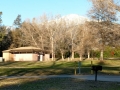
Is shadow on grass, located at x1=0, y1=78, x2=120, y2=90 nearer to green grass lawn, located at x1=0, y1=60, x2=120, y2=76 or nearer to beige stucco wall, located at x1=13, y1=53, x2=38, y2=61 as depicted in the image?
green grass lawn, located at x1=0, y1=60, x2=120, y2=76

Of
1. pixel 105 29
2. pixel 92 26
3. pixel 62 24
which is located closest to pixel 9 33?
pixel 62 24

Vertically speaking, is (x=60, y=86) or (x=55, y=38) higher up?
(x=55, y=38)

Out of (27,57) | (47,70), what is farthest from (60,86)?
(27,57)

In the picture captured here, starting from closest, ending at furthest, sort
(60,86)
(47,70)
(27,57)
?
(60,86) → (47,70) → (27,57)

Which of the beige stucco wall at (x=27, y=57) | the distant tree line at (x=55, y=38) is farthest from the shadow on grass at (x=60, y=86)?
the beige stucco wall at (x=27, y=57)

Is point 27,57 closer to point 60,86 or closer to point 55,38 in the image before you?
point 55,38

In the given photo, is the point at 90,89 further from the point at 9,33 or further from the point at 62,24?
the point at 9,33

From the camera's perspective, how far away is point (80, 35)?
242 ft

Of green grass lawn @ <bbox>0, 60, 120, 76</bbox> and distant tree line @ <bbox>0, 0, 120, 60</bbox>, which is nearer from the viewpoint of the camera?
green grass lawn @ <bbox>0, 60, 120, 76</bbox>

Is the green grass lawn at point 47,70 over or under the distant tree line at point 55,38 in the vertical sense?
under

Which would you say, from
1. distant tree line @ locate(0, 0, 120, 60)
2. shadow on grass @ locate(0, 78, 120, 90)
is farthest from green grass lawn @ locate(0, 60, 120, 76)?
distant tree line @ locate(0, 0, 120, 60)

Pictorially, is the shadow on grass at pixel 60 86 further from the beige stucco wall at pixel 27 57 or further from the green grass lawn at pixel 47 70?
the beige stucco wall at pixel 27 57

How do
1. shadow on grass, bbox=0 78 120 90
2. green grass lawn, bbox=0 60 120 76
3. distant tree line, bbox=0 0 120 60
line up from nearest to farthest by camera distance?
1. shadow on grass, bbox=0 78 120 90
2. green grass lawn, bbox=0 60 120 76
3. distant tree line, bbox=0 0 120 60

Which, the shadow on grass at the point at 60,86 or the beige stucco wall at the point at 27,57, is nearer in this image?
the shadow on grass at the point at 60,86
